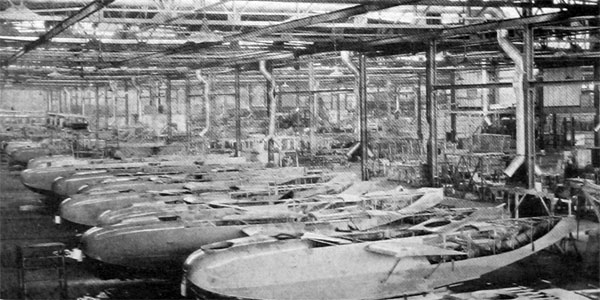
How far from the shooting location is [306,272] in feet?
29.3

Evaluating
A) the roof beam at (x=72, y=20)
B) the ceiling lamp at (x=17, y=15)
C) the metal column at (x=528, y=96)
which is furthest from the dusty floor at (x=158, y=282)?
the roof beam at (x=72, y=20)

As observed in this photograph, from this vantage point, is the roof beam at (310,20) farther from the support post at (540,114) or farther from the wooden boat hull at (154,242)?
the support post at (540,114)

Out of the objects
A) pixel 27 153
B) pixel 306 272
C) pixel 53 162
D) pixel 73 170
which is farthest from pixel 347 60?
pixel 27 153

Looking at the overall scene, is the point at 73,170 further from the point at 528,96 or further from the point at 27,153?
the point at 528,96

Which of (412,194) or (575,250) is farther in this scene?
(412,194)

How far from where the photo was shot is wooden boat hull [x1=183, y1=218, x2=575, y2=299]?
8.69m

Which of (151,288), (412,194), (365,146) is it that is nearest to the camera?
(151,288)

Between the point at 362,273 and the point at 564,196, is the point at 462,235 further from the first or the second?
the point at 564,196

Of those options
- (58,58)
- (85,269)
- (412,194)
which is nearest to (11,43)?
(58,58)

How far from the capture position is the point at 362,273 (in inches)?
359

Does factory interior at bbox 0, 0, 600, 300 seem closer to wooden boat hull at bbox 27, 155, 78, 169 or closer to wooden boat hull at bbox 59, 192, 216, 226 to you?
wooden boat hull at bbox 59, 192, 216, 226

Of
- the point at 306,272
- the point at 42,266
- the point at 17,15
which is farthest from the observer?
the point at 17,15

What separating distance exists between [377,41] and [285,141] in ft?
41.4

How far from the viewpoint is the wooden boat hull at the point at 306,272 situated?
869 centimetres
